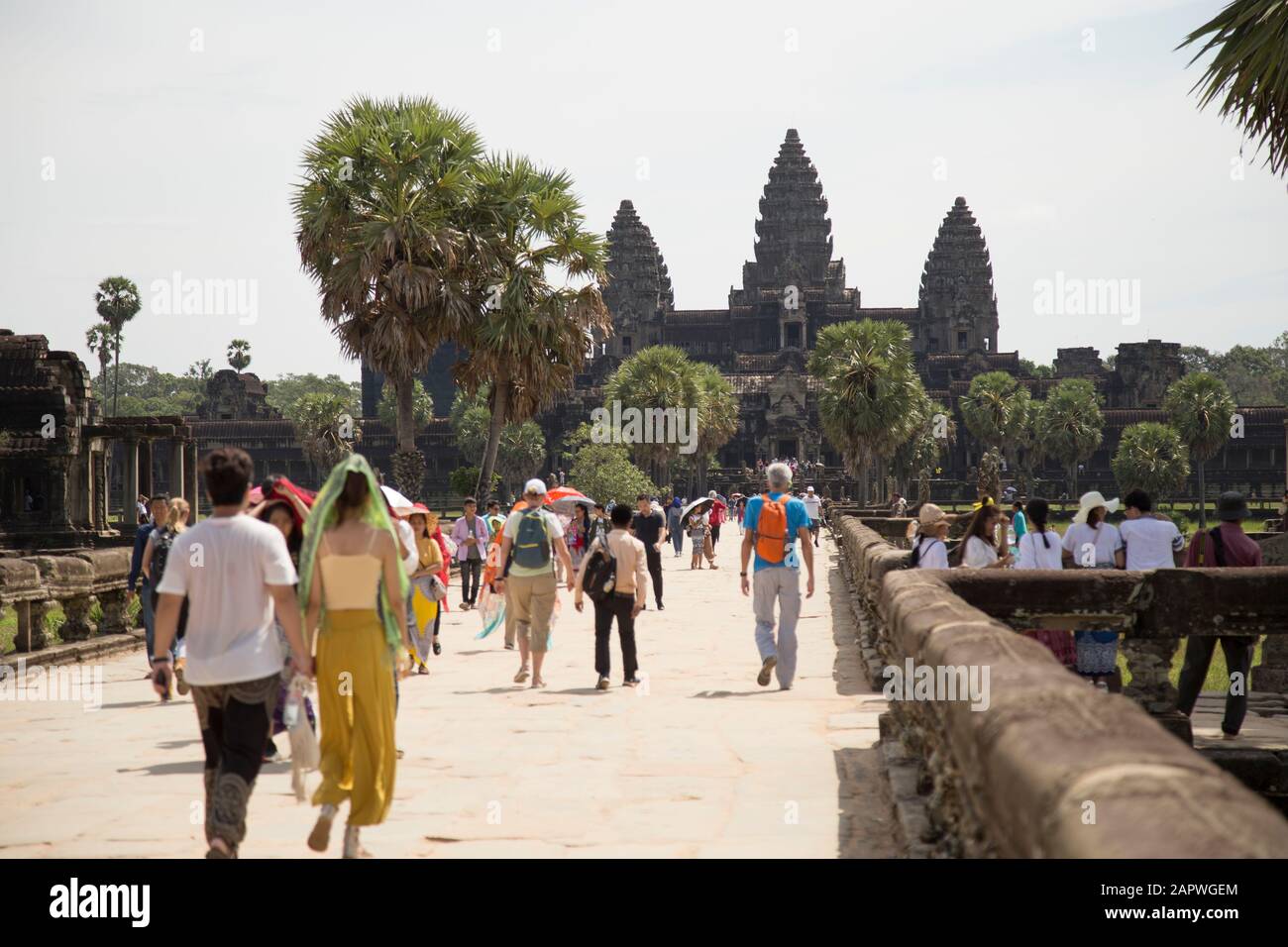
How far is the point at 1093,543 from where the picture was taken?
11.5 meters

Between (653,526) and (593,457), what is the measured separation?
91.3 ft

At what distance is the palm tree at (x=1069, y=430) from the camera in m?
83.1

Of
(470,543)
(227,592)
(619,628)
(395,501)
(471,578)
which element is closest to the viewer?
(227,592)

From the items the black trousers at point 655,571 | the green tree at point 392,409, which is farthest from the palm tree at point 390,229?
the green tree at point 392,409

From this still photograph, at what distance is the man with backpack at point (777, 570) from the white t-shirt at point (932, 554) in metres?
0.96

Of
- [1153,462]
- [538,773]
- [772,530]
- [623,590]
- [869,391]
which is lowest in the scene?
[538,773]

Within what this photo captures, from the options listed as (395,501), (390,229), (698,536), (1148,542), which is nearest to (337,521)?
(395,501)

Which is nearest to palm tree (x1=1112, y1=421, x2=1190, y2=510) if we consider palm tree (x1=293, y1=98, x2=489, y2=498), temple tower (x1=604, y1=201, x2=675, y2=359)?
temple tower (x1=604, y1=201, x2=675, y2=359)

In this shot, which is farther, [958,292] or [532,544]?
[958,292]

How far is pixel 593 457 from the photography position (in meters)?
47.4

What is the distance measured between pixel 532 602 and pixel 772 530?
78.4 inches

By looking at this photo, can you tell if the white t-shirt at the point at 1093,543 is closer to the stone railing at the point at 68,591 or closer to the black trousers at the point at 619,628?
the black trousers at the point at 619,628

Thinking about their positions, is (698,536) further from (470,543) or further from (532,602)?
(532,602)
